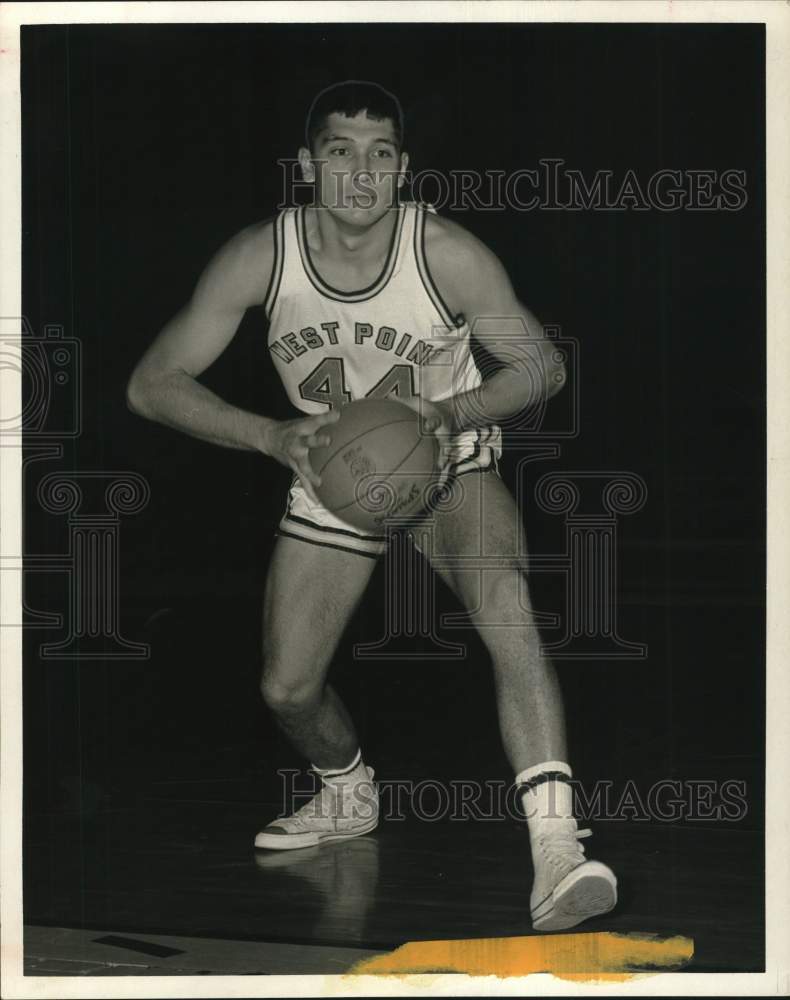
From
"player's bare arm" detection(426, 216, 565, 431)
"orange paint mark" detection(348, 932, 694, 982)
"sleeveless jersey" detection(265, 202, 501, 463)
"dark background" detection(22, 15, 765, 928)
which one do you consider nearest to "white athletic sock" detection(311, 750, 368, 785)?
"dark background" detection(22, 15, 765, 928)

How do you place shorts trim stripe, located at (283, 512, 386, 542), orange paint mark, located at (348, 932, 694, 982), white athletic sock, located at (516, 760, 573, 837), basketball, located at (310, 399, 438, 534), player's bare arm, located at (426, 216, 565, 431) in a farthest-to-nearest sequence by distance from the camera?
1. shorts trim stripe, located at (283, 512, 386, 542)
2. player's bare arm, located at (426, 216, 565, 431)
3. white athletic sock, located at (516, 760, 573, 837)
4. basketball, located at (310, 399, 438, 534)
5. orange paint mark, located at (348, 932, 694, 982)

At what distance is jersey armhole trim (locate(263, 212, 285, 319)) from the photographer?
5918mm

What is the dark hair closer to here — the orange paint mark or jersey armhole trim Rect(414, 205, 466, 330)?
jersey armhole trim Rect(414, 205, 466, 330)

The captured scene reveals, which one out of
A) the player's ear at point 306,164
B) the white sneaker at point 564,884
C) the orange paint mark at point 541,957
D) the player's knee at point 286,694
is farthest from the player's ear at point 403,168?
the orange paint mark at point 541,957

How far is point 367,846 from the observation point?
602cm

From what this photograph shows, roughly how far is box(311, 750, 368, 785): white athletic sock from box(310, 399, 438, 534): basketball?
Answer: 974 mm

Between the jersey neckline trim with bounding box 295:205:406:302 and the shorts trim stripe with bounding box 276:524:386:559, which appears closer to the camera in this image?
the jersey neckline trim with bounding box 295:205:406:302

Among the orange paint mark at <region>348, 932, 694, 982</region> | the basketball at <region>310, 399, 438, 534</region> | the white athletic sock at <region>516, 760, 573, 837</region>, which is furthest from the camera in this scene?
the white athletic sock at <region>516, 760, 573, 837</region>

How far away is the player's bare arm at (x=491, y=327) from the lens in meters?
5.87

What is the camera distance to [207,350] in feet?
19.6

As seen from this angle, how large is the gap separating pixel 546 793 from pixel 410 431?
134 centimetres

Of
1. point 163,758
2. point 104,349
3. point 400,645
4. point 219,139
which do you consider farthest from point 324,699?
point 219,139
